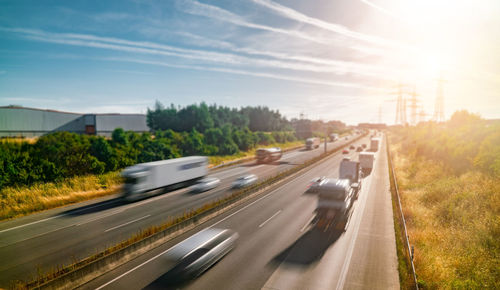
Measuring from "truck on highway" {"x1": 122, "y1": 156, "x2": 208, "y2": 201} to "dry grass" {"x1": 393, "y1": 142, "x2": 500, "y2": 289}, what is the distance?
22143 millimetres

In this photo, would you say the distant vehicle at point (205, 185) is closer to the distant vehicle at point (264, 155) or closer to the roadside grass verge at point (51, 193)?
the roadside grass verge at point (51, 193)

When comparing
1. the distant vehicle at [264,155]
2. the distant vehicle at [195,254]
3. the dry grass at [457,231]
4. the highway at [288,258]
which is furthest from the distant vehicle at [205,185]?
the distant vehicle at [264,155]

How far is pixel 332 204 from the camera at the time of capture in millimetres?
16938

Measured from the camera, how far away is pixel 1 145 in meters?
28.1

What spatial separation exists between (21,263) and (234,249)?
449 inches

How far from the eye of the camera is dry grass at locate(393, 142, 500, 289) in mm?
11781

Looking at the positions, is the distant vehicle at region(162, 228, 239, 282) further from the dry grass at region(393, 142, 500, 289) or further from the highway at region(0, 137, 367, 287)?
the dry grass at region(393, 142, 500, 289)

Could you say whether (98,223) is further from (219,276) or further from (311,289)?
(311,289)

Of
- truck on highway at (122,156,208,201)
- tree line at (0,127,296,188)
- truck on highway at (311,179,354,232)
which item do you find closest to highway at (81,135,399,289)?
A: truck on highway at (311,179,354,232)

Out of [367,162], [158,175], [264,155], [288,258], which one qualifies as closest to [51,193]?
[158,175]

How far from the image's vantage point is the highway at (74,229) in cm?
1316

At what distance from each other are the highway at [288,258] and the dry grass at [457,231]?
5.47 feet

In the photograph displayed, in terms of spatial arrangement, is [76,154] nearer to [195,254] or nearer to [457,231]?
[195,254]

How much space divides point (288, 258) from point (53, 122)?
258ft
